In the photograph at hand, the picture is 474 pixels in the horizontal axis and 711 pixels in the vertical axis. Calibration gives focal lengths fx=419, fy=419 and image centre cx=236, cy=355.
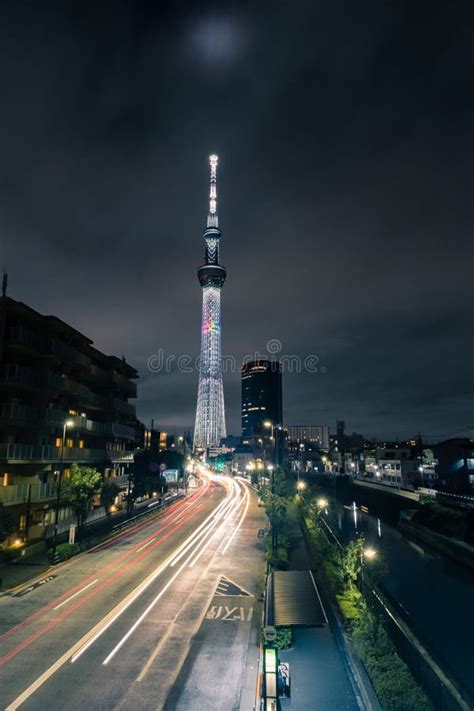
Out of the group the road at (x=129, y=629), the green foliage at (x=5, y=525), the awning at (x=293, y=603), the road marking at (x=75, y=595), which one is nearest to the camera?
the road at (x=129, y=629)

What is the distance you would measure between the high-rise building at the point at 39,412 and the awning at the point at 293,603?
19197 mm

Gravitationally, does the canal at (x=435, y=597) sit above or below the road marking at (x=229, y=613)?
below

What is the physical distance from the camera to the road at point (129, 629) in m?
14.2

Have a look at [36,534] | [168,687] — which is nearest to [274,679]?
[168,687]

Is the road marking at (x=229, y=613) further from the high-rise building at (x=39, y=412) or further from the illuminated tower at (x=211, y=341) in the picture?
the illuminated tower at (x=211, y=341)

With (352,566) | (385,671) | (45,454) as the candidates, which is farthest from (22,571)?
(385,671)

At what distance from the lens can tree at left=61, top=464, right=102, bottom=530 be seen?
1475 inches

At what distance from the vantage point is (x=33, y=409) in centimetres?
3691

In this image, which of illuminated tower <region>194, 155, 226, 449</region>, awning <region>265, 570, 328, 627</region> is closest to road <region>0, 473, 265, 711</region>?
awning <region>265, 570, 328, 627</region>

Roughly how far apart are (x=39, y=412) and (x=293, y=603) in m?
28.5

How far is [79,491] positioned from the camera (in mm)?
37875

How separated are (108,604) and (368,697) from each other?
49.0 feet

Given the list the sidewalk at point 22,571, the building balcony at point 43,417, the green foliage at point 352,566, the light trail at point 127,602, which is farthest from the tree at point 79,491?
the green foliage at point 352,566

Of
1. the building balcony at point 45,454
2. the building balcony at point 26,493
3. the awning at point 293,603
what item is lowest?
the awning at point 293,603
